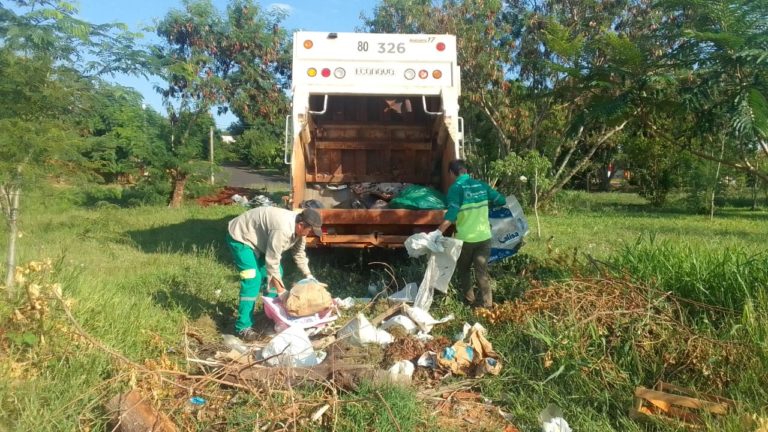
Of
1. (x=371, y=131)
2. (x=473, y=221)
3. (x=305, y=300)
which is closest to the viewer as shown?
(x=305, y=300)

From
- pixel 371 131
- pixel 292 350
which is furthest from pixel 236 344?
pixel 371 131

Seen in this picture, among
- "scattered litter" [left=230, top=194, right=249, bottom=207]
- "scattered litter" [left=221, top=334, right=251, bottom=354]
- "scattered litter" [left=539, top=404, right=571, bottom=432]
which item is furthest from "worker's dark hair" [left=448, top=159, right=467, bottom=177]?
"scattered litter" [left=230, top=194, right=249, bottom=207]

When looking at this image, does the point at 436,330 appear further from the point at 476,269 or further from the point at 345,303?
the point at 345,303

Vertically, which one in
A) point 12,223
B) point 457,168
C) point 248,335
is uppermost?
point 457,168

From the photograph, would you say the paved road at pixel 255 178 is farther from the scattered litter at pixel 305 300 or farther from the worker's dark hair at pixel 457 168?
the scattered litter at pixel 305 300

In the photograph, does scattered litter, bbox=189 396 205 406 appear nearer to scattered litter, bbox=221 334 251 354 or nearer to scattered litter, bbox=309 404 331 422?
scattered litter, bbox=309 404 331 422

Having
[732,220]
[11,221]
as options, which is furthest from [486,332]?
[732,220]

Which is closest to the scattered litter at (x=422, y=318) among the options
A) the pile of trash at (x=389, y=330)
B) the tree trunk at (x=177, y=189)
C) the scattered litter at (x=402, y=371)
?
the pile of trash at (x=389, y=330)

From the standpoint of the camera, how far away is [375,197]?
24.8 feet

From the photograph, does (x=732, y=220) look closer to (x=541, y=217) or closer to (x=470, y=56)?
(x=541, y=217)

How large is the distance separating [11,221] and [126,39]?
1014cm

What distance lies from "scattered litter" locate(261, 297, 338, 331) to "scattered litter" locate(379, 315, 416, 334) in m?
0.43

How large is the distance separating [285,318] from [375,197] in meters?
2.94

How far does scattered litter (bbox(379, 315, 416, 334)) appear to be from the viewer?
4.96 meters
